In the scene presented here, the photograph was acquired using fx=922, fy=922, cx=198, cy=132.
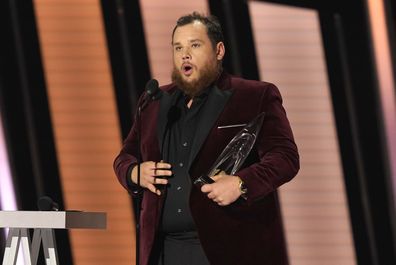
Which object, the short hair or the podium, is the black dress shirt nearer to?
the short hair

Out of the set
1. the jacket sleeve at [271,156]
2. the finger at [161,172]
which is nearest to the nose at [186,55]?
the jacket sleeve at [271,156]

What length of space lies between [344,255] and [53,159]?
6.11ft

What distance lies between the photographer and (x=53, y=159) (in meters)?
5.48

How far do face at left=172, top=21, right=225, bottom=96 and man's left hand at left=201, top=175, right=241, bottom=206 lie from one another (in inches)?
14.4

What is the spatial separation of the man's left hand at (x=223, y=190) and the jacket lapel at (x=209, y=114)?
0.15 meters

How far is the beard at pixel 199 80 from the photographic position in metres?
2.95

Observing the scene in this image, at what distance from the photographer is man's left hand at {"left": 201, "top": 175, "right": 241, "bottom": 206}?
271cm

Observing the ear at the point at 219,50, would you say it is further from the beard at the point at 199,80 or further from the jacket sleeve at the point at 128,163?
the jacket sleeve at the point at 128,163

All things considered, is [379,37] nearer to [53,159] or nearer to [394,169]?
[394,169]

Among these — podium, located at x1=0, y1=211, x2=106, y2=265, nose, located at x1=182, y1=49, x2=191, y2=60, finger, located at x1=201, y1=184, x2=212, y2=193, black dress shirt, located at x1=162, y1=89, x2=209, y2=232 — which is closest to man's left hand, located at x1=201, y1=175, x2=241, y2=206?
finger, located at x1=201, y1=184, x2=212, y2=193

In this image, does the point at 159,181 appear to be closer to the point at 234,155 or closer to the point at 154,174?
the point at 154,174

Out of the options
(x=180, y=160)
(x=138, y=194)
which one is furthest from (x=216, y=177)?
(x=138, y=194)

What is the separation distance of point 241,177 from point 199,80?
37 centimetres

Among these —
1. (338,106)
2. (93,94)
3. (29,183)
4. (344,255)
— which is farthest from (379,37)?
(29,183)
